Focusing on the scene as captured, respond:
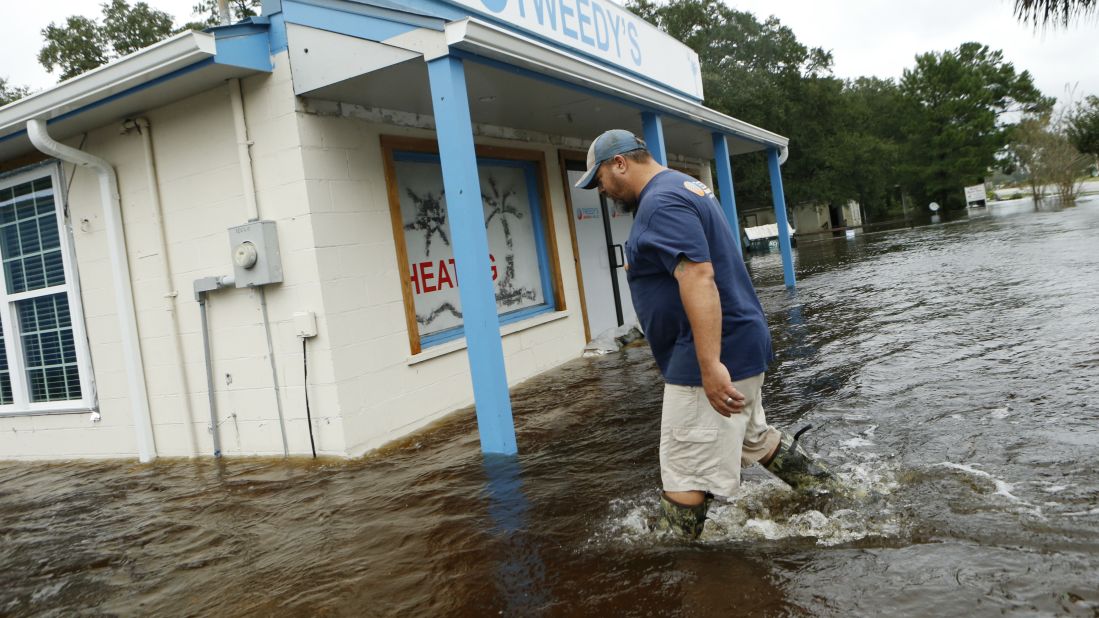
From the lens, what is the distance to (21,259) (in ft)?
23.9

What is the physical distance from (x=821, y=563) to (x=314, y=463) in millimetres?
3941

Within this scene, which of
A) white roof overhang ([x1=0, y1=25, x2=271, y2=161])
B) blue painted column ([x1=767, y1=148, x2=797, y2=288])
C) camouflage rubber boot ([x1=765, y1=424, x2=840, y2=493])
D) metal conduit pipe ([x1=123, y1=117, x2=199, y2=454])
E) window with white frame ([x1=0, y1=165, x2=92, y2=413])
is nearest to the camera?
camouflage rubber boot ([x1=765, y1=424, x2=840, y2=493])

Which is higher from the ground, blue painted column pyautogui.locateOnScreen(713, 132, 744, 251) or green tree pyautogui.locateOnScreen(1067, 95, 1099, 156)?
green tree pyautogui.locateOnScreen(1067, 95, 1099, 156)

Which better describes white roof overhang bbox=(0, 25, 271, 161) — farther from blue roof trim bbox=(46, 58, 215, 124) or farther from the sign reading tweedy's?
the sign reading tweedy's

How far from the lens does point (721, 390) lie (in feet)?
9.52

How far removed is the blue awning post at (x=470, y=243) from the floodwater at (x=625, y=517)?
468mm

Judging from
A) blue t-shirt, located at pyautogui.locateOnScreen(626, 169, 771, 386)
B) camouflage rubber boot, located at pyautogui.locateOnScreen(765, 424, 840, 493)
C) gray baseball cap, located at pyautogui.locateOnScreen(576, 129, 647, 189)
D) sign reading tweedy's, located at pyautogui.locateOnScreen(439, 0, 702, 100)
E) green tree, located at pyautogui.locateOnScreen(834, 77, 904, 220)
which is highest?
green tree, located at pyautogui.locateOnScreen(834, 77, 904, 220)

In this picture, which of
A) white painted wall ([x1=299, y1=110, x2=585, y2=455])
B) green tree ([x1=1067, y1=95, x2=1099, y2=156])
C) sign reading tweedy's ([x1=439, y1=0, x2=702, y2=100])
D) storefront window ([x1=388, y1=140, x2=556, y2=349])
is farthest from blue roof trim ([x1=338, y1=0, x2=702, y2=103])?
green tree ([x1=1067, y1=95, x2=1099, y2=156])

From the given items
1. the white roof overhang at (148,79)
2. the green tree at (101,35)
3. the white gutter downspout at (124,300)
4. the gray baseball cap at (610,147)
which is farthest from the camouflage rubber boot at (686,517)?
the green tree at (101,35)

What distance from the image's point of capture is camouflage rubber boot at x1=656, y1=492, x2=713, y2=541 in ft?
10.3

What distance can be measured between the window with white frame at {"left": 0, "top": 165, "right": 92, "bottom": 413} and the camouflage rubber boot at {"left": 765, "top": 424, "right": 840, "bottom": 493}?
6.23 metres

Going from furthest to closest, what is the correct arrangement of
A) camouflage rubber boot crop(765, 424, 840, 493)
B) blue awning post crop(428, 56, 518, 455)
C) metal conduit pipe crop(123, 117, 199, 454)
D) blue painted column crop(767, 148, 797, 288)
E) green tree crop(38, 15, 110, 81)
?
green tree crop(38, 15, 110, 81) < blue painted column crop(767, 148, 797, 288) < metal conduit pipe crop(123, 117, 199, 454) < blue awning post crop(428, 56, 518, 455) < camouflage rubber boot crop(765, 424, 840, 493)

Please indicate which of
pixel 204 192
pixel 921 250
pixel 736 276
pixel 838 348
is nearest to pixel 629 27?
pixel 838 348

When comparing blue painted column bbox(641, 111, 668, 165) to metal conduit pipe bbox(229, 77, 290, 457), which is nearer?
metal conduit pipe bbox(229, 77, 290, 457)
